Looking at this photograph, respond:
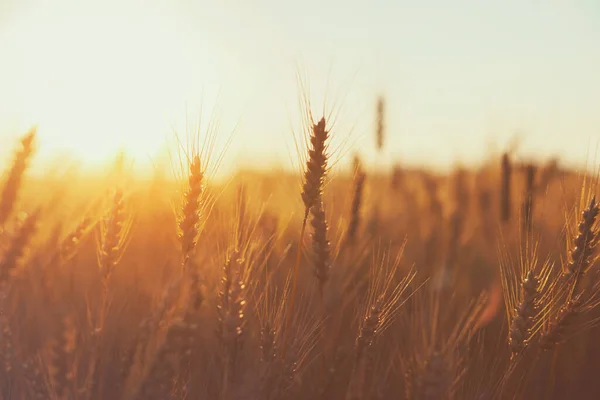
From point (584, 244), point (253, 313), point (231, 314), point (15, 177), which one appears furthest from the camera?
point (15, 177)

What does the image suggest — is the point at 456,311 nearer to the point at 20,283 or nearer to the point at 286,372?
the point at 286,372

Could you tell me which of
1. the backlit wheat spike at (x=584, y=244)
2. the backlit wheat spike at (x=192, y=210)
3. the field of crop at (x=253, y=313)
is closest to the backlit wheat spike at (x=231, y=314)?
the field of crop at (x=253, y=313)

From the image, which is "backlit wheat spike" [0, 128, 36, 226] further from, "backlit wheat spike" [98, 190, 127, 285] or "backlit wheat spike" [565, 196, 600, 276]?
"backlit wheat spike" [565, 196, 600, 276]

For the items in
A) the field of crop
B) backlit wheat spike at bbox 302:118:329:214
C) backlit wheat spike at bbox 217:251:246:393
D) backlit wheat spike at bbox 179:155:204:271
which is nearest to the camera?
Answer: the field of crop

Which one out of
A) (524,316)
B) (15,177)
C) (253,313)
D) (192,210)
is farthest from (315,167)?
(15,177)

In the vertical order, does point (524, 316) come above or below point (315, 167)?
below

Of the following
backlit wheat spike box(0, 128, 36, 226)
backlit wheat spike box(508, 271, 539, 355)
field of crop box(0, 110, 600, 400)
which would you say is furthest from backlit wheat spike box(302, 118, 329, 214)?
backlit wheat spike box(0, 128, 36, 226)

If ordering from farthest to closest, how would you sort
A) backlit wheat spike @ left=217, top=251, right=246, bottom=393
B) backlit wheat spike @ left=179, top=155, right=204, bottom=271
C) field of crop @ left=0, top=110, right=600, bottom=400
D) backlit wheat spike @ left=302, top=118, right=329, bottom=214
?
1. backlit wheat spike @ left=302, top=118, right=329, bottom=214
2. backlit wheat spike @ left=179, top=155, right=204, bottom=271
3. backlit wheat spike @ left=217, top=251, right=246, bottom=393
4. field of crop @ left=0, top=110, right=600, bottom=400

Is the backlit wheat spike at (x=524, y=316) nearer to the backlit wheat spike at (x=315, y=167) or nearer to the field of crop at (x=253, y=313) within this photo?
the field of crop at (x=253, y=313)

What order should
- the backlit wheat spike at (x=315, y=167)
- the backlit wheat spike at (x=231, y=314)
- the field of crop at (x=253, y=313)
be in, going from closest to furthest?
the field of crop at (x=253, y=313)
the backlit wheat spike at (x=231, y=314)
the backlit wheat spike at (x=315, y=167)

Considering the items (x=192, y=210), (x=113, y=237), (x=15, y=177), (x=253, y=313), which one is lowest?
(x=253, y=313)

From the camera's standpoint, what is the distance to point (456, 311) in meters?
3.31

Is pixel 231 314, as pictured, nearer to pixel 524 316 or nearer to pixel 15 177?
pixel 524 316

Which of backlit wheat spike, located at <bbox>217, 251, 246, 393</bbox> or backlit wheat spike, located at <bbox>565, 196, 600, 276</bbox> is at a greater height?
backlit wheat spike, located at <bbox>565, 196, 600, 276</bbox>
